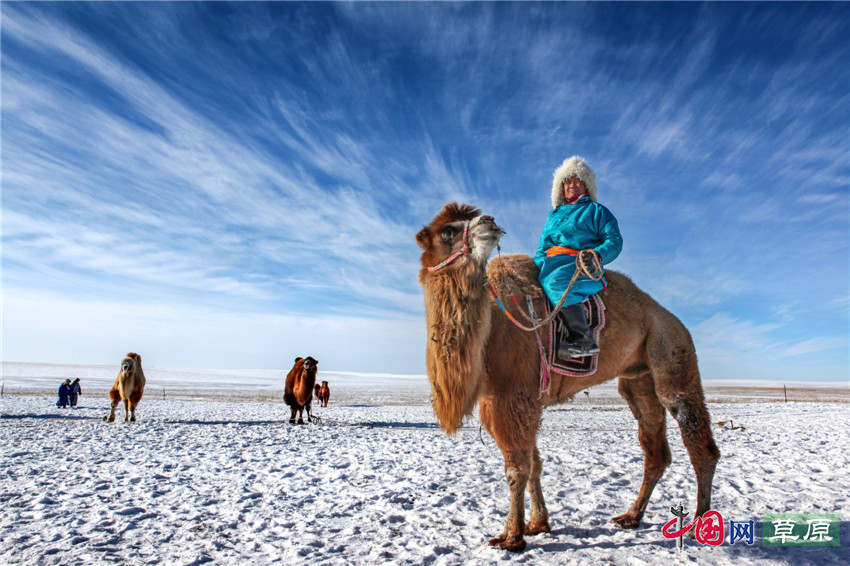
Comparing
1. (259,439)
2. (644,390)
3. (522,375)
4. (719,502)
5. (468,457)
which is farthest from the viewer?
(259,439)

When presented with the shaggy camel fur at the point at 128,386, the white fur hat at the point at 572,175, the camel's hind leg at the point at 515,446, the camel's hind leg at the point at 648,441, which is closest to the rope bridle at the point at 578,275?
the camel's hind leg at the point at 515,446

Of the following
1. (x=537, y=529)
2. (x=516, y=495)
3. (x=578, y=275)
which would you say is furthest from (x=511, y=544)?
(x=578, y=275)

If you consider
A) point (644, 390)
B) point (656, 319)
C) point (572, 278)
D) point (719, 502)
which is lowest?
point (719, 502)

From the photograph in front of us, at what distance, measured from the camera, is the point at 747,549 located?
10.7ft

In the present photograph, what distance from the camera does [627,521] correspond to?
3771 millimetres

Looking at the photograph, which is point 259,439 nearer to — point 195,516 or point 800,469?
point 195,516

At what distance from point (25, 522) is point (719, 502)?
646 centimetres

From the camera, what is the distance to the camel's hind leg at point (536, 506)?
3.61 metres

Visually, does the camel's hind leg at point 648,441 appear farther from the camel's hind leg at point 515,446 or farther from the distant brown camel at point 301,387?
the distant brown camel at point 301,387

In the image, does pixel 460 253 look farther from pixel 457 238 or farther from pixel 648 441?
pixel 648 441

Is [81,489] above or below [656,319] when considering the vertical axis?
below

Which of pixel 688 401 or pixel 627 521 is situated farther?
pixel 627 521

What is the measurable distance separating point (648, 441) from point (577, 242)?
1.91 m

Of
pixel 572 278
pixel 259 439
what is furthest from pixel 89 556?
pixel 259 439
